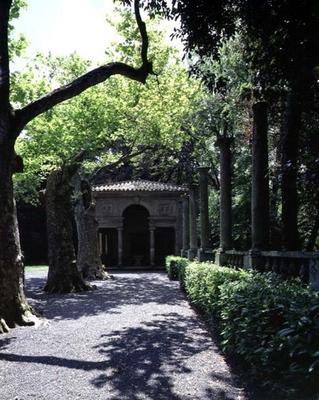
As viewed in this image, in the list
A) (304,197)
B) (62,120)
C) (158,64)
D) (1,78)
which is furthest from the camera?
(158,64)

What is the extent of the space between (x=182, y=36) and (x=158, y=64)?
50.1 feet

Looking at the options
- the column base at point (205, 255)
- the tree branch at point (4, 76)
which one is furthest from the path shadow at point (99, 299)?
the tree branch at point (4, 76)

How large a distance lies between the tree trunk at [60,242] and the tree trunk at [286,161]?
9370 mm

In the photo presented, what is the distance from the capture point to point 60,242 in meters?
18.2

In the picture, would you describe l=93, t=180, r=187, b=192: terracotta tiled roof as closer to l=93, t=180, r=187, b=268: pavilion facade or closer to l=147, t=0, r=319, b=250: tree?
l=93, t=180, r=187, b=268: pavilion facade

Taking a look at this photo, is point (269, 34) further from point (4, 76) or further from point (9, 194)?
point (9, 194)

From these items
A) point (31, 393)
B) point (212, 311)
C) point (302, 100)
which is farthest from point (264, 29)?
point (31, 393)

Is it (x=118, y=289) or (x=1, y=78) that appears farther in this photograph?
(x=118, y=289)

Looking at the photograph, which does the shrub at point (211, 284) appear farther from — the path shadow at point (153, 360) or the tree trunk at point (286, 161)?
the tree trunk at point (286, 161)

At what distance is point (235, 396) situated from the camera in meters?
5.33

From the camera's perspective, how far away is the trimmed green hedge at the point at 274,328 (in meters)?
3.62

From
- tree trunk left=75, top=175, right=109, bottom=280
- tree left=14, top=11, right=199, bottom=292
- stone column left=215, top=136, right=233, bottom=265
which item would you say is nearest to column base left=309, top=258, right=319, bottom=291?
stone column left=215, top=136, right=233, bottom=265

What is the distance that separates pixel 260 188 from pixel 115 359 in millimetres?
4264

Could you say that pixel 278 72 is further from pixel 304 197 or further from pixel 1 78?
pixel 1 78
